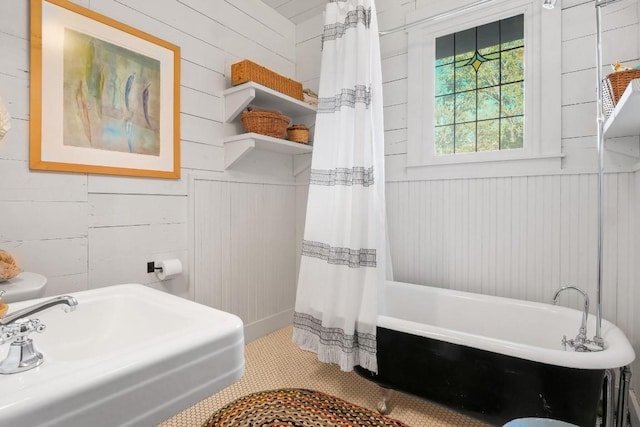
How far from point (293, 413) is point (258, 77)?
190 cm

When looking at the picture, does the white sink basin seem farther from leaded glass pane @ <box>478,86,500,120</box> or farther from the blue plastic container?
leaded glass pane @ <box>478,86,500,120</box>

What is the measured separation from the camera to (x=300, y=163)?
2797mm

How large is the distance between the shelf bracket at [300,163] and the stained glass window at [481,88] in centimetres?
102

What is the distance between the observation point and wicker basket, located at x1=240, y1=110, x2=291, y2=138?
86.3 inches

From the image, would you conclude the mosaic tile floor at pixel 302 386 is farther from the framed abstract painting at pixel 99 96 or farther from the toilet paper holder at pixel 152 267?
the framed abstract painting at pixel 99 96

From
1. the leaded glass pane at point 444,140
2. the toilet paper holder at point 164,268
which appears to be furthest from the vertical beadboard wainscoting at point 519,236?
the toilet paper holder at point 164,268

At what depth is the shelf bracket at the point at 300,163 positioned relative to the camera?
276 cm

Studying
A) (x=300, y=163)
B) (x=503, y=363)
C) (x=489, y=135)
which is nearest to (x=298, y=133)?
(x=300, y=163)

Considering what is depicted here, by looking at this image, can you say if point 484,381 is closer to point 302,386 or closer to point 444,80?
point 302,386

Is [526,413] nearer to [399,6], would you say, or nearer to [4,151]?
[4,151]

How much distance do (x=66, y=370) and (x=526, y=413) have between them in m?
1.48

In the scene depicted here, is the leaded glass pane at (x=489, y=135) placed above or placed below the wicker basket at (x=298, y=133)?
below

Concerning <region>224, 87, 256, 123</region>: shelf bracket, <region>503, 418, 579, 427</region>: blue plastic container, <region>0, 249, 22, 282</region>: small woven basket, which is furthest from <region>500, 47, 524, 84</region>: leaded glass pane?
<region>0, 249, 22, 282</region>: small woven basket

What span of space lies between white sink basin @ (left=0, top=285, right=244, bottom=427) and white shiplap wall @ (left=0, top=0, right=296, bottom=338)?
621mm
